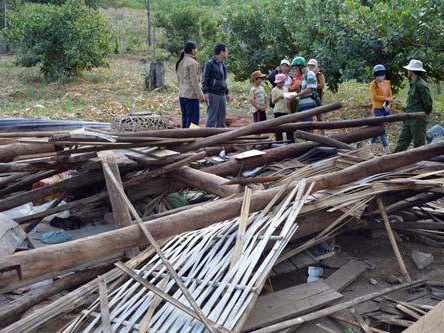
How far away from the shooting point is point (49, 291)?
4.00 metres

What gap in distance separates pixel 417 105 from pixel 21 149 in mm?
5683

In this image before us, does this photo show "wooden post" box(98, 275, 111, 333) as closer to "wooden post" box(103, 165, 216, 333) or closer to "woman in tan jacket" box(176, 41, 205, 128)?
"wooden post" box(103, 165, 216, 333)

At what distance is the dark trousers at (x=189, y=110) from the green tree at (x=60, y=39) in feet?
32.2

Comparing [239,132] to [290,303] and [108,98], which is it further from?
[108,98]

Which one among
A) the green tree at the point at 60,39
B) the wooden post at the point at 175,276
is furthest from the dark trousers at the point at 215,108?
the green tree at the point at 60,39

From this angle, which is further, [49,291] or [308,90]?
[308,90]

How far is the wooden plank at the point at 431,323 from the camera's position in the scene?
3516 mm

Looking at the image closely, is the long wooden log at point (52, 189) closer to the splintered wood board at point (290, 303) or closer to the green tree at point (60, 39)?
the splintered wood board at point (290, 303)

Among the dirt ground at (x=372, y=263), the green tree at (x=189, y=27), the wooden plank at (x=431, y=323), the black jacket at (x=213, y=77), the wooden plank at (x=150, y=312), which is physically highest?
the green tree at (x=189, y=27)

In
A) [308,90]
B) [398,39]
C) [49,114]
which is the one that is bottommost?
[49,114]

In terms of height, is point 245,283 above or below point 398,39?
below

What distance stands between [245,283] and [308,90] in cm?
578

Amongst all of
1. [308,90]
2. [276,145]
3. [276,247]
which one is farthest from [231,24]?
[276,247]

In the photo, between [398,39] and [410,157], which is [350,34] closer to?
[398,39]
